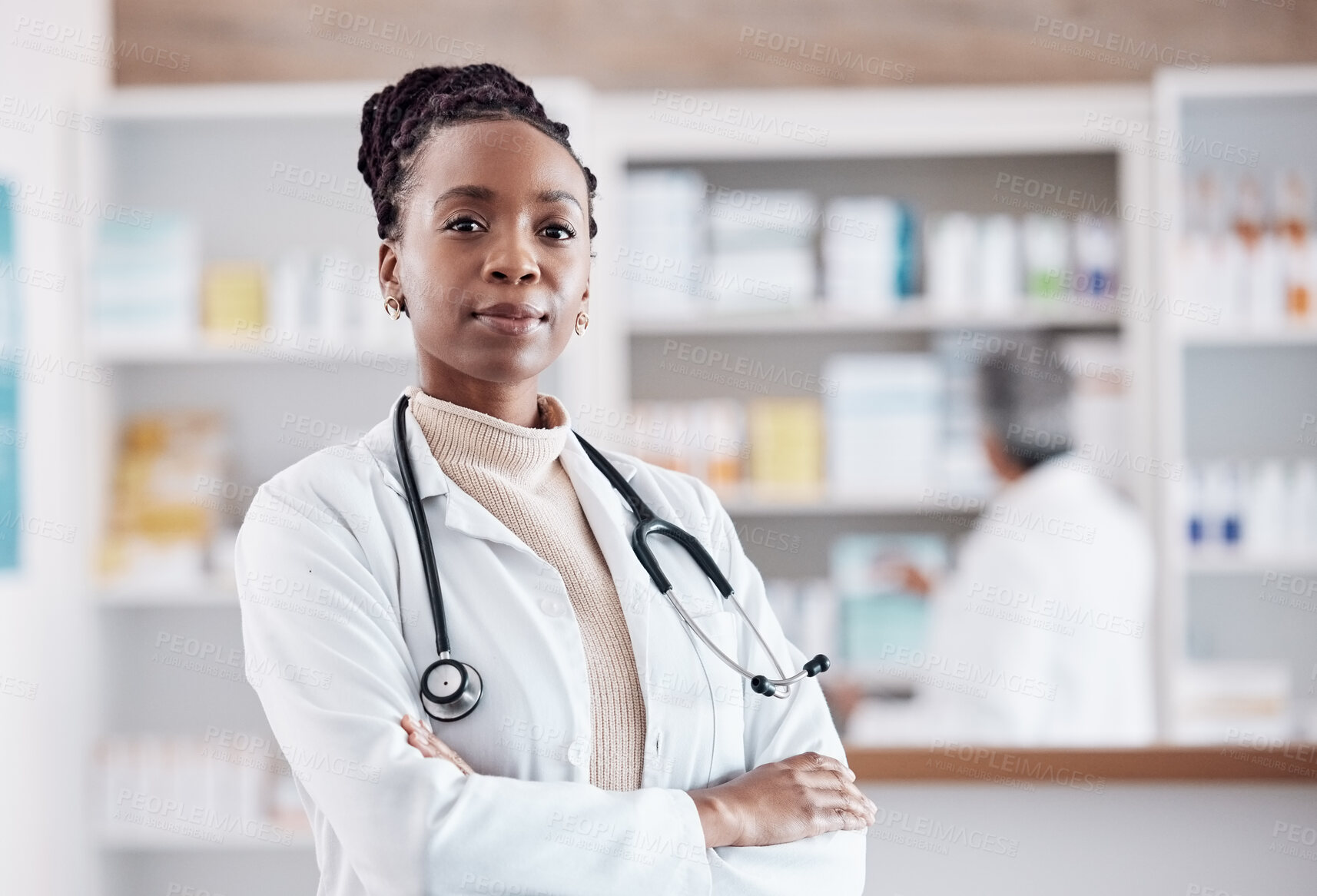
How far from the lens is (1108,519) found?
2947mm

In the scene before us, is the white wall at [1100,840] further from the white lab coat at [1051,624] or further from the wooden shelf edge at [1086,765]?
the white lab coat at [1051,624]

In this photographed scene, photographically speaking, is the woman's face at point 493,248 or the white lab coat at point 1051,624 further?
the white lab coat at point 1051,624

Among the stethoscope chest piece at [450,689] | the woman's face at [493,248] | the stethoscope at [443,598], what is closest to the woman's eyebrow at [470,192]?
the woman's face at [493,248]

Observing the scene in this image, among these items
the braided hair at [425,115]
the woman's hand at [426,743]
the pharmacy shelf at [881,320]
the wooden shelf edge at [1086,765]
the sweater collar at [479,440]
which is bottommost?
the wooden shelf edge at [1086,765]

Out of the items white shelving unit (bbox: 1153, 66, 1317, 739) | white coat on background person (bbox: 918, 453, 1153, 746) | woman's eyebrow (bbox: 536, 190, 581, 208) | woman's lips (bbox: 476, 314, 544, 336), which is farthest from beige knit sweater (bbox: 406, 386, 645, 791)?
white shelving unit (bbox: 1153, 66, 1317, 739)

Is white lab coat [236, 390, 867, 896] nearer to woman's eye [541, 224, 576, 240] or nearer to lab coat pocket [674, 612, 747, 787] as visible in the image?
lab coat pocket [674, 612, 747, 787]

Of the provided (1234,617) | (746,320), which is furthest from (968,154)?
(1234,617)

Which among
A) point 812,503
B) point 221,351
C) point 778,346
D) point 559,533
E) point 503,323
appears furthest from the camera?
point 778,346

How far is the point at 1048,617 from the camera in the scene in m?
2.86

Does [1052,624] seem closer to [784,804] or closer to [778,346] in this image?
[778,346]

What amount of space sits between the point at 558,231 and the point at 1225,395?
2.74 meters

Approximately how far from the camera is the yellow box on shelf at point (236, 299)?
321 centimetres

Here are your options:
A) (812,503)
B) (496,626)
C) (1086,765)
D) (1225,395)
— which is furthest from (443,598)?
(1225,395)

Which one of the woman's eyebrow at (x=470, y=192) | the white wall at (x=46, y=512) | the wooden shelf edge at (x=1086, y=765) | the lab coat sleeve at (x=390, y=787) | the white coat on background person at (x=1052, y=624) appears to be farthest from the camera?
the white wall at (x=46, y=512)
